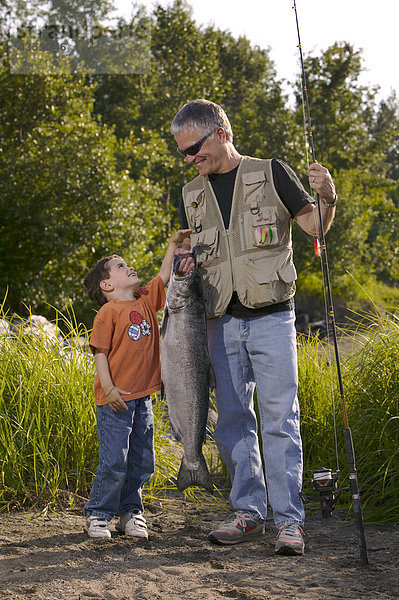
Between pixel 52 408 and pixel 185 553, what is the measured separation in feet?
4.35

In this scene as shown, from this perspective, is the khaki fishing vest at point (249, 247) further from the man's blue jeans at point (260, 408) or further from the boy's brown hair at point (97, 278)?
the boy's brown hair at point (97, 278)

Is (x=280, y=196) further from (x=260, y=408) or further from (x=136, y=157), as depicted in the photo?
(x=136, y=157)

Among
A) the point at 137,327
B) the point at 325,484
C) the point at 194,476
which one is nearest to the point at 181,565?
the point at 194,476

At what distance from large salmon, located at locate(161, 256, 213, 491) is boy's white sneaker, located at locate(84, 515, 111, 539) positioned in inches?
17.6

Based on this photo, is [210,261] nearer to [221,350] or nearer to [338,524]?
[221,350]

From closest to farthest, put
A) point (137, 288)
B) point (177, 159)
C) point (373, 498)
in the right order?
1. point (137, 288)
2. point (373, 498)
3. point (177, 159)

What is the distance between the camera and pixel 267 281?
3.51 meters

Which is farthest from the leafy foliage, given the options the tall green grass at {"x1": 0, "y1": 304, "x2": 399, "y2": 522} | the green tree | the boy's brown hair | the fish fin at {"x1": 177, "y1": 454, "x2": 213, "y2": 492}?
the fish fin at {"x1": 177, "y1": 454, "x2": 213, "y2": 492}

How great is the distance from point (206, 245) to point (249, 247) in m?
0.25

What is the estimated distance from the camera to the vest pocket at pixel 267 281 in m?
3.52

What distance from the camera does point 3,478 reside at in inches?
161

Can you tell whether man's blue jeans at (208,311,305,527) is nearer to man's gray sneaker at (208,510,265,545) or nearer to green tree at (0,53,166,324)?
man's gray sneaker at (208,510,265,545)

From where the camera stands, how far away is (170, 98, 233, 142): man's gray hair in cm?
359

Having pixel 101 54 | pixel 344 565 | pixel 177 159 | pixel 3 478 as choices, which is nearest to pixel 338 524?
pixel 344 565
